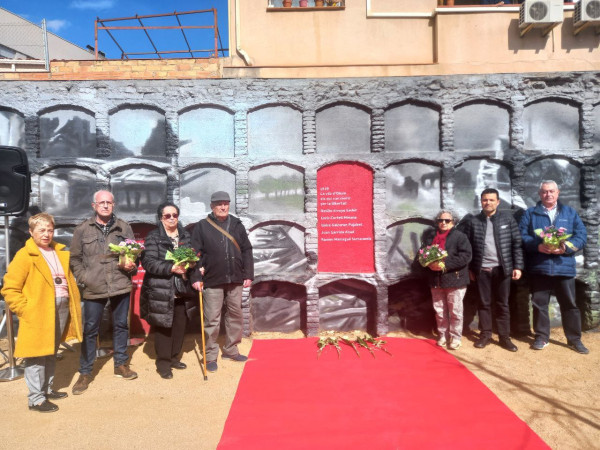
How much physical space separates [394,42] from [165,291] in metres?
4.29

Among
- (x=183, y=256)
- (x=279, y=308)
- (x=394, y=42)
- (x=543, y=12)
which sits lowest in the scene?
(x=279, y=308)

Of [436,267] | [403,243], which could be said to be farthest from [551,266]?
[403,243]

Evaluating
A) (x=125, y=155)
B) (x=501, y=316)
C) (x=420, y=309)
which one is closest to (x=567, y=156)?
(x=501, y=316)

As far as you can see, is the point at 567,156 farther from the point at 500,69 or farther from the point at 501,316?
the point at 501,316

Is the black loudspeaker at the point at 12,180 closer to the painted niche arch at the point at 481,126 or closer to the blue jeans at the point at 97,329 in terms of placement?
the blue jeans at the point at 97,329

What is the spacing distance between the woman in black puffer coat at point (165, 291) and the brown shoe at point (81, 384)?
2.02 feet

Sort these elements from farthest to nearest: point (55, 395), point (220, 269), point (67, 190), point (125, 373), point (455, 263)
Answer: point (67, 190) < point (455, 263) < point (220, 269) < point (125, 373) < point (55, 395)

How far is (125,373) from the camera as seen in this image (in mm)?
3752

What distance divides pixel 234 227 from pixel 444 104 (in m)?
3.17

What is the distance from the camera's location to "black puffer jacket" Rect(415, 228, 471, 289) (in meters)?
4.34

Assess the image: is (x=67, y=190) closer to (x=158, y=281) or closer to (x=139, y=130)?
(x=139, y=130)

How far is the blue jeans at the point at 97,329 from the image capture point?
3551mm

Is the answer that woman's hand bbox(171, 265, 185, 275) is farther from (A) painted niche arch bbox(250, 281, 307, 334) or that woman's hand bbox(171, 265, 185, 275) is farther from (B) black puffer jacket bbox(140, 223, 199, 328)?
(A) painted niche arch bbox(250, 281, 307, 334)

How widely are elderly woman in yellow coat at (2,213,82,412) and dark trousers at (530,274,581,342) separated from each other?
15.8 ft
